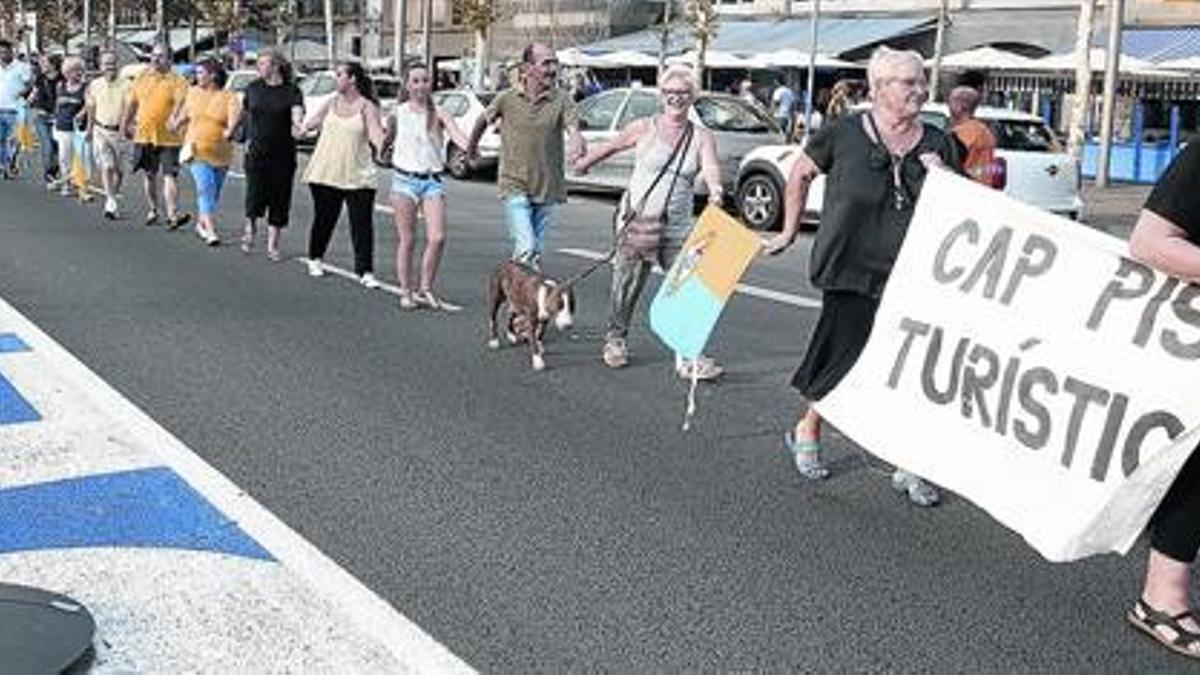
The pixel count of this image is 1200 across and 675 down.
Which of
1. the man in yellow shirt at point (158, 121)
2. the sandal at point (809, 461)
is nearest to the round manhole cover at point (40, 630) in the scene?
the sandal at point (809, 461)

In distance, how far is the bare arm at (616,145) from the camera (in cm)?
820

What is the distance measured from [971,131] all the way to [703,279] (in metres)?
3.93

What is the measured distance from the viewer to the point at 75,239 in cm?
1337

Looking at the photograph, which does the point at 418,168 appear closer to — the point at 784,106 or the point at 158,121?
the point at 158,121

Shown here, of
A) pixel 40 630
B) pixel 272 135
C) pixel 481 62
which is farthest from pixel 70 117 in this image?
pixel 481 62

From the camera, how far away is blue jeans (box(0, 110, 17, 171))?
19.5 metres

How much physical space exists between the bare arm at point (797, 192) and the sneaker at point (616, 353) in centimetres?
239

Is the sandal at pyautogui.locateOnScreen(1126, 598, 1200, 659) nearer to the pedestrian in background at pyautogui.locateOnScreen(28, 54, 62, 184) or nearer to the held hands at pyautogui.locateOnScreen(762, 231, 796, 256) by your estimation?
the held hands at pyautogui.locateOnScreen(762, 231, 796, 256)

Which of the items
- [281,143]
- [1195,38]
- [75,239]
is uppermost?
[1195,38]

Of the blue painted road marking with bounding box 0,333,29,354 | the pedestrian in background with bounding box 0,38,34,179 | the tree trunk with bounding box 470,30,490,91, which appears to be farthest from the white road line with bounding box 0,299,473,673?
the tree trunk with bounding box 470,30,490,91

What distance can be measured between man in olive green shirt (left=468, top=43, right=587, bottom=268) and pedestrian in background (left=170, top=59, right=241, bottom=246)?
15.3 feet

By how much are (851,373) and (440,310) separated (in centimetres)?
512

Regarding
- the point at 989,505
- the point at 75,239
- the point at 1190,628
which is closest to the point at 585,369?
the point at 989,505

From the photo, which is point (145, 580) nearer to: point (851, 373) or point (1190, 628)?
point (851, 373)
